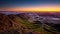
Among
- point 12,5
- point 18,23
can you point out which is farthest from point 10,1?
point 18,23

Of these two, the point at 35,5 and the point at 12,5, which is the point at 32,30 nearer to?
the point at 35,5

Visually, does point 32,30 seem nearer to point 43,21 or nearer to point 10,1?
point 43,21

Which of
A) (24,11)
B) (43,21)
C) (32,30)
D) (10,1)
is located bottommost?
(32,30)

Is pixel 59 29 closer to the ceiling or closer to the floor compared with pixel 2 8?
closer to the floor

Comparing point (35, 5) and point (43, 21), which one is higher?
point (35, 5)

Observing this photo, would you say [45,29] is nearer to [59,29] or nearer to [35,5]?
[59,29]

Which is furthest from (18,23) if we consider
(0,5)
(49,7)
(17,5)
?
(49,7)

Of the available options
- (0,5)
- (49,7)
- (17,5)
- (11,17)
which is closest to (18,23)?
(11,17)
